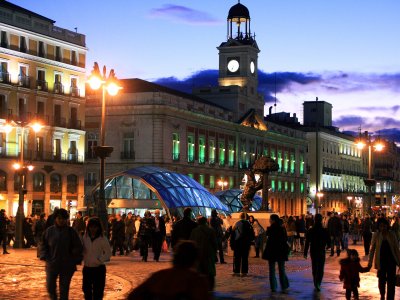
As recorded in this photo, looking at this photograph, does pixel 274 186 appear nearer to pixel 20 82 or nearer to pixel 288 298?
pixel 20 82

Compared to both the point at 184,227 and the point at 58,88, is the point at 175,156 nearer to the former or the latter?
the point at 58,88

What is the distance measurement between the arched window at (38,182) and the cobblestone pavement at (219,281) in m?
40.2

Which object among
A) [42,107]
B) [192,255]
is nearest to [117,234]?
[192,255]

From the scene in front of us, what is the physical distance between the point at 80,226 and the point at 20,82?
38.8m

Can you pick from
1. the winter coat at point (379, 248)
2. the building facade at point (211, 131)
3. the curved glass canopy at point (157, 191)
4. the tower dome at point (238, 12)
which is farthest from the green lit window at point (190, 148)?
the winter coat at point (379, 248)

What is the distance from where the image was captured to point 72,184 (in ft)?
239

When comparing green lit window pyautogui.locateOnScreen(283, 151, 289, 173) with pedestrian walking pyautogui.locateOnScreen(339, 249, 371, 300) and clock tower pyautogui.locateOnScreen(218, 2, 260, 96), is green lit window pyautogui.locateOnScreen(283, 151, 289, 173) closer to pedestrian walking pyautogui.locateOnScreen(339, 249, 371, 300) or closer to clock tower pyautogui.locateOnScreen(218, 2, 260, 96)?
clock tower pyautogui.locateOnScreen(218, 2, 260, 96)

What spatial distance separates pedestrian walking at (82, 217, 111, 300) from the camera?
1330cm

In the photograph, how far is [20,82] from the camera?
6744 centimetres

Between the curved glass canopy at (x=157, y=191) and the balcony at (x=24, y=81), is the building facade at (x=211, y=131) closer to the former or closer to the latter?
the balcony at (x=24, y=81)


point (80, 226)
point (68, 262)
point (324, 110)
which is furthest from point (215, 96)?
point (68, 262)

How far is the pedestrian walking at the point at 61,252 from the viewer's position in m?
13.3

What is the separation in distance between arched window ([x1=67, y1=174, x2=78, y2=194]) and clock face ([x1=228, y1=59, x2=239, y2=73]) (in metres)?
34.3

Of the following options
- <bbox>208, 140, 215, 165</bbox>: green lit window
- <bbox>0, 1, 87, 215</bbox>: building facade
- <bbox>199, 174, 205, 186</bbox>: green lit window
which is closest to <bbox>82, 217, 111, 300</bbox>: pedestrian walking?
<bbox>0, 1, 87, 215</bbox>: building facade
